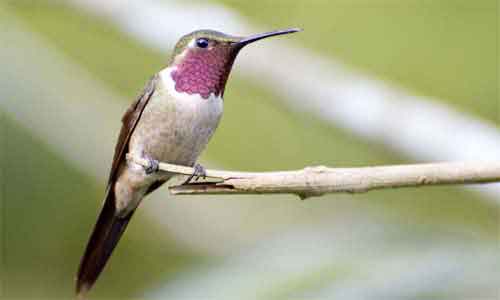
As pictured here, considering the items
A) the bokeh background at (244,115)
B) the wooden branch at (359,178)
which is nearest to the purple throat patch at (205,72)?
the bokeh background at (244,115)

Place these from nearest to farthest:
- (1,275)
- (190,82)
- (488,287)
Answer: (488,287), (190,82), (1,275)

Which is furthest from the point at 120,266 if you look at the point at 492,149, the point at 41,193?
the point at 492,149

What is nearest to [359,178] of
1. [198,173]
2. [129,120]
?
[198,173]

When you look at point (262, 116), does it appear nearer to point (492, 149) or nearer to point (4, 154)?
point (4, 154)

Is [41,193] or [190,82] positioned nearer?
[190,82]

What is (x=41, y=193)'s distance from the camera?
2975 millimetres

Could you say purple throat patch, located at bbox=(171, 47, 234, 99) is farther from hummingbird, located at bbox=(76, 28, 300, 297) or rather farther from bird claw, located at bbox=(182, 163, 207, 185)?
bird claw, located at bbox=(182, 163, 207, 185)

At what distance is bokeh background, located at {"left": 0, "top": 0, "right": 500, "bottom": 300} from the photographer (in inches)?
92.7

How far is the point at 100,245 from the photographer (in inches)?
94.7

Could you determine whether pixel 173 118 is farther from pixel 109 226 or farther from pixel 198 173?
pixel 109 226

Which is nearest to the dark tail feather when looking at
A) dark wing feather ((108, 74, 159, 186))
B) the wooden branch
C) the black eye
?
dark wing feather ((108, 74, 159, 186))

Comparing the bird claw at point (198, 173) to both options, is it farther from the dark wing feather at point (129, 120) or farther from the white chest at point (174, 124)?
the dark wing feather at point (129, 120)

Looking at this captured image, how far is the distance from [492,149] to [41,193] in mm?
1930

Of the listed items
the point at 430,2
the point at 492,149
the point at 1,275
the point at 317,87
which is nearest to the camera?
the point at 492,149
